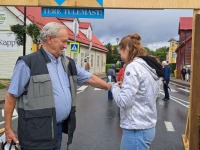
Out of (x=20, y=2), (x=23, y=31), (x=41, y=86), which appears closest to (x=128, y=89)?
(x=41, y=86)

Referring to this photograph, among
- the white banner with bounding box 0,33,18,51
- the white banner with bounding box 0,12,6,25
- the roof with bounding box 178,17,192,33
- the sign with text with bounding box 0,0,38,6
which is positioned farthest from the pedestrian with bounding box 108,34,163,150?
the roof with bounding box 178,17,192,33

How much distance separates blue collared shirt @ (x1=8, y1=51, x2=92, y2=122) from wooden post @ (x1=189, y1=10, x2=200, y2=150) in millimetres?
2768

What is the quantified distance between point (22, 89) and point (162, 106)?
12.0 meters

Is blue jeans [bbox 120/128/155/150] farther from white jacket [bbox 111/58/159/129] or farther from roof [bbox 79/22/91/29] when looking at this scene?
roof [bbox 79/22/91/29]

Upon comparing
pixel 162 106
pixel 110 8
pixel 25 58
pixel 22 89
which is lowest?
pixel 162 106

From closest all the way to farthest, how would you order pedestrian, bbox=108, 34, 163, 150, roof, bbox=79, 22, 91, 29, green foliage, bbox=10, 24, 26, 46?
pedestrian, bbox=108, 34, 163, 150 < green foliage, bbox=10, 24, 26, 46 < roof, bbox=79, 22, 91, 29

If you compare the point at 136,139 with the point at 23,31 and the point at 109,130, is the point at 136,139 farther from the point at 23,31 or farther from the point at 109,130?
the point at 23,31

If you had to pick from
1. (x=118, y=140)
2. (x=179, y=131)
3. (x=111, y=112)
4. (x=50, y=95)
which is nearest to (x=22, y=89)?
(x=50, y=95)

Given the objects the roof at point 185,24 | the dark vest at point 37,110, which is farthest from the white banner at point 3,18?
the roof at point 185,24

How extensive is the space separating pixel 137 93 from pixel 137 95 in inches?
0.7

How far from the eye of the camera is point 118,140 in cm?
767

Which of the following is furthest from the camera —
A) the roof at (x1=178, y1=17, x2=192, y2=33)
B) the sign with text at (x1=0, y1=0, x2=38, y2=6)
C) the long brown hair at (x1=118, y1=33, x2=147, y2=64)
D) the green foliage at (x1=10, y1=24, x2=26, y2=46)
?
the roof at (x1=178, y1=17, x2=192, y2=33)

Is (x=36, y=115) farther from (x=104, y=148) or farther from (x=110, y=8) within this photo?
(x=104, y=148)

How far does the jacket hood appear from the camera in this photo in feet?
10.9
